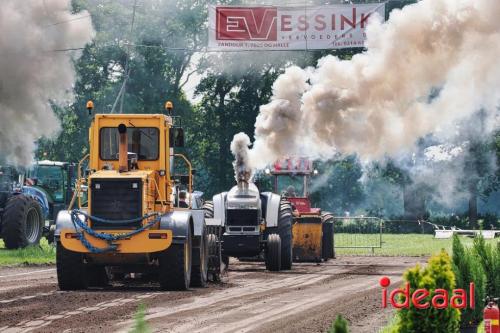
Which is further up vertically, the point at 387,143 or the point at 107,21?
the point at 107,21

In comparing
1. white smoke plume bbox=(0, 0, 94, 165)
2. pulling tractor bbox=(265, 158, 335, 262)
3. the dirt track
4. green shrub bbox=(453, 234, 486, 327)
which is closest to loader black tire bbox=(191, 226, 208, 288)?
the dirt track

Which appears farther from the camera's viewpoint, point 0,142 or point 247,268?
point 0,142

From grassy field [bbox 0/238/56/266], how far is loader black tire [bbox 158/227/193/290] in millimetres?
9274

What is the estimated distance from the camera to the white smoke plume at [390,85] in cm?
2905

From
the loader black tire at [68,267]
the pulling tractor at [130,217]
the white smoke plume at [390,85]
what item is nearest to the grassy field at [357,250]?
the white smoke plume at [390,85]

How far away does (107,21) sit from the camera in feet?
223

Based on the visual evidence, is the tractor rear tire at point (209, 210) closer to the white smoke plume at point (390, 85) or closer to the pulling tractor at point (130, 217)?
the white smoke plume at point (390, 85)

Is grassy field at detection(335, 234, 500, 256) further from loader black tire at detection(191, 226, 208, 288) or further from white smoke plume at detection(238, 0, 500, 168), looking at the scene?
loader black tire at detection(191, 226, 208, 288)

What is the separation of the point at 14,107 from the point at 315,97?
8.40m

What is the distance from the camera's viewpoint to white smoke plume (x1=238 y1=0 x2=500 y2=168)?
95.3ft

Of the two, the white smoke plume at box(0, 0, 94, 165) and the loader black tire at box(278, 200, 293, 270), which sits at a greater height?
the white smoke plume at box(0, 0, 94, 165)

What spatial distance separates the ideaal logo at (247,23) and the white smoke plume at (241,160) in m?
10.7

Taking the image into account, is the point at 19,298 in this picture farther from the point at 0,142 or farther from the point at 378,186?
the point at 378,186

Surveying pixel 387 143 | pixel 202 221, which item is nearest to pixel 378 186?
pixel 387 143
